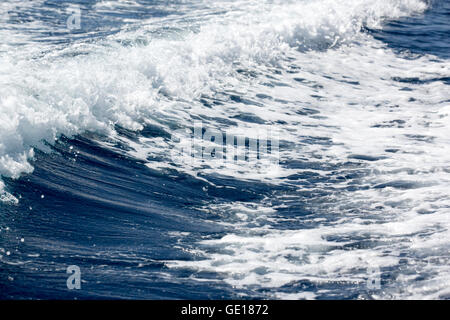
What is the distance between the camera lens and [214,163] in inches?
302

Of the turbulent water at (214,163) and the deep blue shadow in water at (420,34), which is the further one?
the deep blue shadow in water at (420,34)

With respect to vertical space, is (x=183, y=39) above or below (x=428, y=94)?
above

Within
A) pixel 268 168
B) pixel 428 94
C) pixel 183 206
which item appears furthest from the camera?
pixel 428 94

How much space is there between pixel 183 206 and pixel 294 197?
1183 millimetres

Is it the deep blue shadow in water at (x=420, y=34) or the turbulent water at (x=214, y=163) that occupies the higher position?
the deep blue shadow in water at (x=420, y=34)

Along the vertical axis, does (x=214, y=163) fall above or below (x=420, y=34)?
below

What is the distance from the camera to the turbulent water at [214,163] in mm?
5094

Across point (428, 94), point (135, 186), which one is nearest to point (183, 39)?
point (428, 94)

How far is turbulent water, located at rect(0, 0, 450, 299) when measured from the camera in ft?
16.7

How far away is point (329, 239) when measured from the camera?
5777 mm
